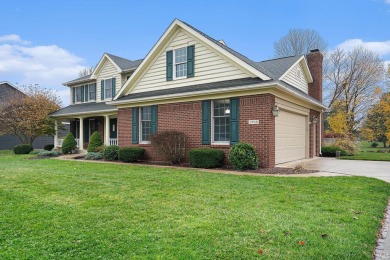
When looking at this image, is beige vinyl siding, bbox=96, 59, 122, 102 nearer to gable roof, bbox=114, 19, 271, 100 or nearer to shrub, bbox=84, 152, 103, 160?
gable roof, bbox=114, 19, 271, 100

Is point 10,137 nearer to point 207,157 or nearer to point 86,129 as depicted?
point 86,129

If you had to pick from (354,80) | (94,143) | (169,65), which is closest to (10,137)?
(94,143)

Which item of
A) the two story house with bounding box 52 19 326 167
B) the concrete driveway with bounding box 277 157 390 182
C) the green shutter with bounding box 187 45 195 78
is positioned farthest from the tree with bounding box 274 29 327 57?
the concrete driveway with bounding box 277 157 390 182

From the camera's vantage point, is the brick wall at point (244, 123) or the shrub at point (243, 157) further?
the brick wall at point (244, 123)

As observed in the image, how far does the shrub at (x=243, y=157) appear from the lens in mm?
10211

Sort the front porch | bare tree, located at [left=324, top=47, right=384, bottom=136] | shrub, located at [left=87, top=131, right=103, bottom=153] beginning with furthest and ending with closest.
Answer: bare tree, located at [left=324, top=47, right=384, bottom=136]
the front porch
shrub, located at [left=87, top=131, right=103, bottom=153]

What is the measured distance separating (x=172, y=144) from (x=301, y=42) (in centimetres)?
2795

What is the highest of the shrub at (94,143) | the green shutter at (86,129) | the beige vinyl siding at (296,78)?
the beige vinyl siding at (296,78)

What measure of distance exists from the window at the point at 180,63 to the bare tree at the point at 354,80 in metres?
20.7

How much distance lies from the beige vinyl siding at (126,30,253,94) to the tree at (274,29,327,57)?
80.0 feet

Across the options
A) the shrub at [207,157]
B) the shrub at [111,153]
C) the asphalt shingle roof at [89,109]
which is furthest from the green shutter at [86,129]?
the shrub at [207,157]

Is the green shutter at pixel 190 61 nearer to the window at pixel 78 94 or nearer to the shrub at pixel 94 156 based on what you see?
the shrub at pixel 94 156

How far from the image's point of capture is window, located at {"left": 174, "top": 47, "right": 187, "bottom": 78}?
13477 mm

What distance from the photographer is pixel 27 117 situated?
2103 centimetres
